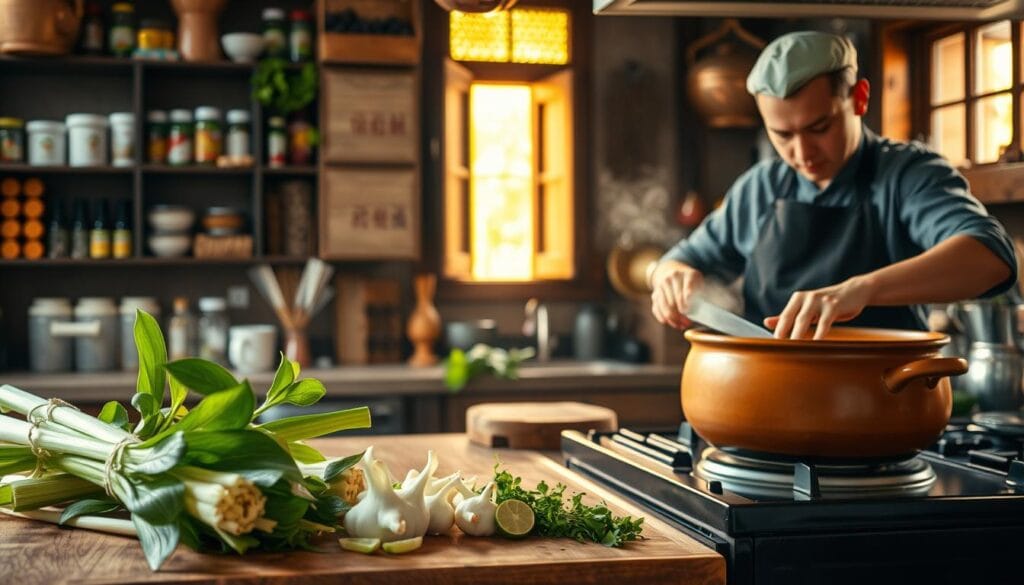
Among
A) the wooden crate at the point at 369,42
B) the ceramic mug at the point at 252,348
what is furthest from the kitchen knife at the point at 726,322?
the wooden crate at the point at 369,42

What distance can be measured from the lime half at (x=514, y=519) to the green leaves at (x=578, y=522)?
0.06 ft

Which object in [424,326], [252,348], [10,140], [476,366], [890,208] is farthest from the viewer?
[424,326]

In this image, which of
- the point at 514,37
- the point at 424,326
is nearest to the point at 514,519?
the point at 424,326

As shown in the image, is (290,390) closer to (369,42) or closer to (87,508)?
(87,508)

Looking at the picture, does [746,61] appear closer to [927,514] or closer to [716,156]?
[716,156]

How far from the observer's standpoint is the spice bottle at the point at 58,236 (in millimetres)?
4270

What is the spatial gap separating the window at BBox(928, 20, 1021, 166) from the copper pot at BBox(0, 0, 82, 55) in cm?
311

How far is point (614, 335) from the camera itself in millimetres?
4664

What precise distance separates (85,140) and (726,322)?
10.7 feet

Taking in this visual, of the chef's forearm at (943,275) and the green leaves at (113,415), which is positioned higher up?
the chef's forearm at (943,275)

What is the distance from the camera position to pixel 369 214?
4414 mm

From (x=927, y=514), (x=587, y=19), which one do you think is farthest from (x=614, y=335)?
(x=927, y=514)

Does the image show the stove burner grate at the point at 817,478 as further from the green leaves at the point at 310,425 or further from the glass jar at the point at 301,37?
the glass jar at the point at 301,37

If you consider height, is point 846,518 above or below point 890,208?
below
